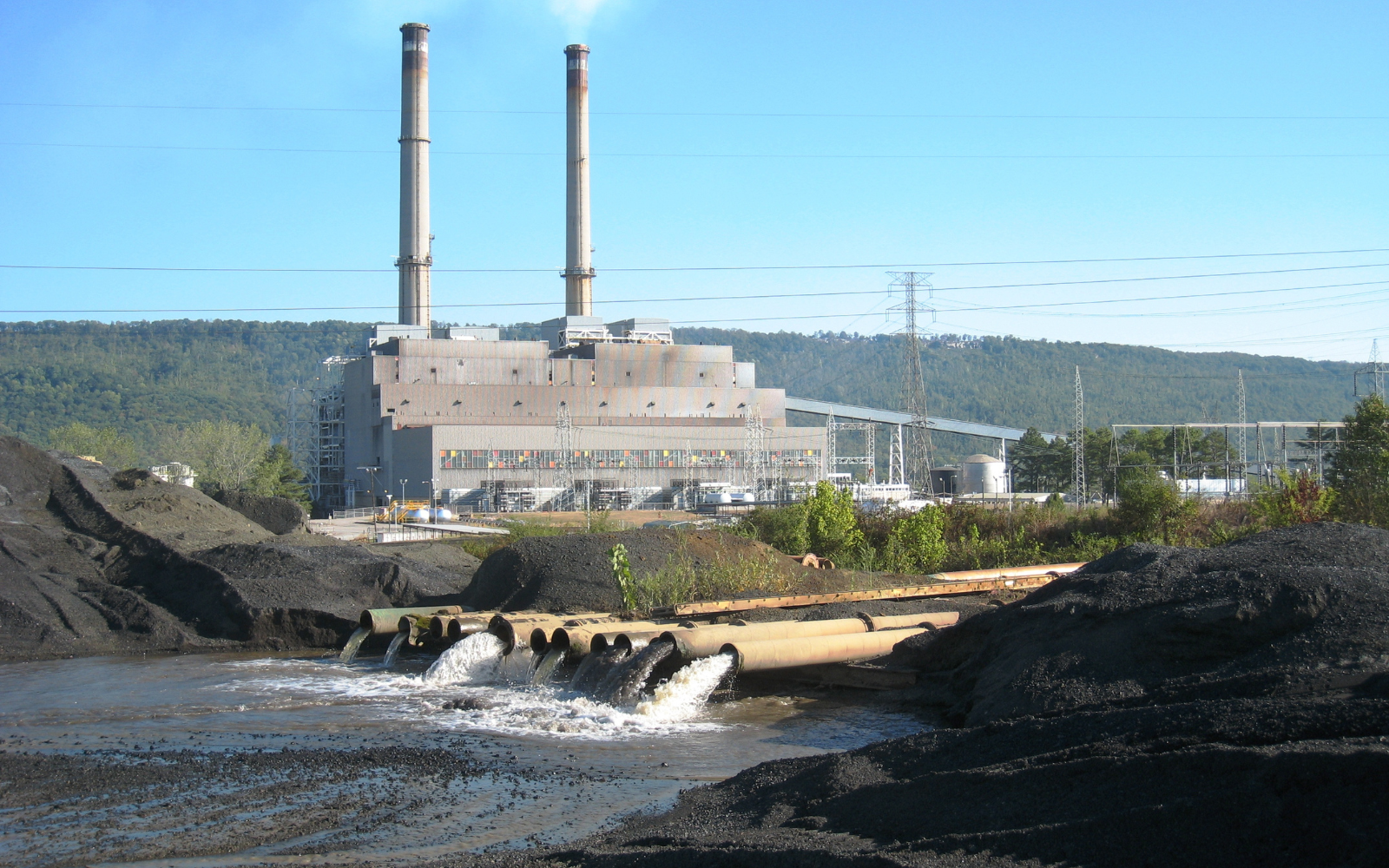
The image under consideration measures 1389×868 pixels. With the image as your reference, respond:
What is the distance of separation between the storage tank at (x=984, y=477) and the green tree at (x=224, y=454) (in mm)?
51623

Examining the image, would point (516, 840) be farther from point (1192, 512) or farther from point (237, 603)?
point (1192, 512)

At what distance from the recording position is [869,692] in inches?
581

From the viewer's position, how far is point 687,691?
14.0m

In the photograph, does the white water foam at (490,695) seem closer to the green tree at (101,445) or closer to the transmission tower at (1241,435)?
the transmission tower at (1241,435)

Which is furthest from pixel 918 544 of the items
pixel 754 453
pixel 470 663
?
pixel 754 453

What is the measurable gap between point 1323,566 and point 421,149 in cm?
7433

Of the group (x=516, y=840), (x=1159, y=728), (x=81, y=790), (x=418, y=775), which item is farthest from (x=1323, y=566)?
(x=81, y=790)

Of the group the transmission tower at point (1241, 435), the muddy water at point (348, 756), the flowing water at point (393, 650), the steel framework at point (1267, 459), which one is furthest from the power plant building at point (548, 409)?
the muddy water at point (348, 756)

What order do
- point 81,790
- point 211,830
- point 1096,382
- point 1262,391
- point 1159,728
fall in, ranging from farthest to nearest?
1. point 1096,382
2. point 1262,391
3. point 81,790
4. point 211,830
5. point 1159,728

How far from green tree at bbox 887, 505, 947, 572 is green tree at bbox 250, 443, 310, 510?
153 ft

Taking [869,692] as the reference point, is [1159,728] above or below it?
above

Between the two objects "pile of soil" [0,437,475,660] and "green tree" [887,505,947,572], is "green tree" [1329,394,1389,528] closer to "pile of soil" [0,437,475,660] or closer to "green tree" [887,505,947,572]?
"green tree" [887,505,947,572]

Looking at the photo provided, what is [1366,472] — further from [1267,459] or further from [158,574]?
[1267,459]

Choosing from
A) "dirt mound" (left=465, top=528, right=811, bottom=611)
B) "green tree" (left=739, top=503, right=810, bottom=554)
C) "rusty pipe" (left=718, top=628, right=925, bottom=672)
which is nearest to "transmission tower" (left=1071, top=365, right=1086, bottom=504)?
"green tree" (left=739, top=503, right=810, bottom=554)
